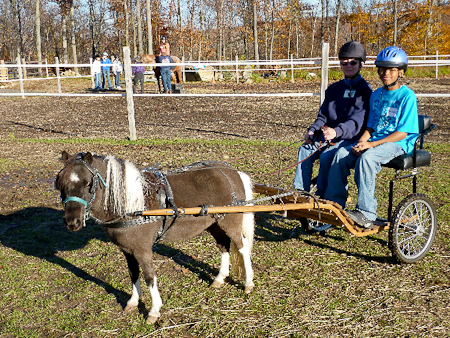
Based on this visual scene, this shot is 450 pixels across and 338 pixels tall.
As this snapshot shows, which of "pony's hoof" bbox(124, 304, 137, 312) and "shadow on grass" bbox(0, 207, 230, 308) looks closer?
"pony's hoof" bbox(124, 304, 137, 312)

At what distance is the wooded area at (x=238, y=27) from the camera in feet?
128

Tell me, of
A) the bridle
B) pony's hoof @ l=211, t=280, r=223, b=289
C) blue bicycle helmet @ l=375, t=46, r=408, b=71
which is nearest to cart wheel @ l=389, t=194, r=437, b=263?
blue bicycle helmet @ l=375, t=46, r=408, b=71

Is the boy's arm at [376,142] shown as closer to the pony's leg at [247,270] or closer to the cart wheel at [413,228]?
the cart wheel at [413,228]

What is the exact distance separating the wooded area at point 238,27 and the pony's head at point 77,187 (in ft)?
108

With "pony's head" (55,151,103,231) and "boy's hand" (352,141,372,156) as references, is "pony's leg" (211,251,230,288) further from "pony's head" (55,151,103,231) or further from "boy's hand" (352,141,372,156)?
"boy's hand" (352,141,372,156)

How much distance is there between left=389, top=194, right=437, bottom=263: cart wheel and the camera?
4.30 m

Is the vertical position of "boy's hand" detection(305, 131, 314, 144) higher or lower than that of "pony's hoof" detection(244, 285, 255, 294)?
higher

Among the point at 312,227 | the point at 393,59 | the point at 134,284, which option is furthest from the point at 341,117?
the point at 134,284

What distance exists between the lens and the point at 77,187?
10.3 feet

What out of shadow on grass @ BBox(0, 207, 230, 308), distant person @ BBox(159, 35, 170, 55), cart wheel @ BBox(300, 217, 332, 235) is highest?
distant person @ BBox(159, 35, 170, 55)

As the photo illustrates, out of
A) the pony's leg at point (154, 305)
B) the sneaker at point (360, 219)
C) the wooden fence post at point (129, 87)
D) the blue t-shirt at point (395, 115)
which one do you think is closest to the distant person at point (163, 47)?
the wooden fence post at point (129, 87)

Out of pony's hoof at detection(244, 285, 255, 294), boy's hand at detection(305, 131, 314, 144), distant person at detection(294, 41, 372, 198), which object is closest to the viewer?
pony's hoof at detection(244, 285, 255, 294)

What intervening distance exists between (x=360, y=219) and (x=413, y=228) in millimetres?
749

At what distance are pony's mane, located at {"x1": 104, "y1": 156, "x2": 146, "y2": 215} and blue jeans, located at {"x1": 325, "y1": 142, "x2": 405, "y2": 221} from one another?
6.87 ft
